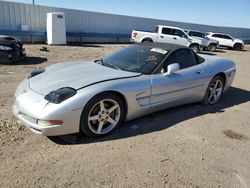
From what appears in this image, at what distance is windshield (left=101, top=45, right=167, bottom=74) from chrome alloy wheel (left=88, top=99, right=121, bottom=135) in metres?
0.82

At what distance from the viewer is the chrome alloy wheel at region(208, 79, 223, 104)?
5.77 meters

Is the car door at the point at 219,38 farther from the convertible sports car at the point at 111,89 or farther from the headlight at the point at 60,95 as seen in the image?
the headlight at the point at 60,95

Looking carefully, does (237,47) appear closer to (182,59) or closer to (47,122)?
(182,59)

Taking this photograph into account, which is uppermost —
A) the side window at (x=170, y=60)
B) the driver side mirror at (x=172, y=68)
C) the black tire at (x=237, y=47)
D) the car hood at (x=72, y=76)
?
the side window at (x=170, y=60)

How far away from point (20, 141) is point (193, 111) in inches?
129

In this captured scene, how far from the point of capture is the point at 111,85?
3826 millimetres

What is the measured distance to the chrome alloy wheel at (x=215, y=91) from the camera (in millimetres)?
5773

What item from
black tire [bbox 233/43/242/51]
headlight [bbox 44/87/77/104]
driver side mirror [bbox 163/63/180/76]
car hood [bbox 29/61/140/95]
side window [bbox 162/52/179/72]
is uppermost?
side window [bbox 162/52/179/72]

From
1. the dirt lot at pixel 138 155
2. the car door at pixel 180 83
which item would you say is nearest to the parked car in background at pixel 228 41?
the car door at pixel 180 83

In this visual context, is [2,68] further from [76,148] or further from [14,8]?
[14,8]

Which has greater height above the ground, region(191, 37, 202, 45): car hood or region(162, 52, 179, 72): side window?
region(162, 52, 179, 72): side window

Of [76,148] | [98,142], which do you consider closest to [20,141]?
[76,148]

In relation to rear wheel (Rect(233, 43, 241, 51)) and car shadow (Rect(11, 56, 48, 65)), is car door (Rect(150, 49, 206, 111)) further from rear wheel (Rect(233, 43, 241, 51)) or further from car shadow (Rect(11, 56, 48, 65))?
rear wheel (Rect(233, 43, 241, 51))

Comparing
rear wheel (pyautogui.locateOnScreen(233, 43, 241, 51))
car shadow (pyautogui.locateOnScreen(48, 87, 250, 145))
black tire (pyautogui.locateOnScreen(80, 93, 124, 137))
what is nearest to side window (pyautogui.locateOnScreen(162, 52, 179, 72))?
car shadow (pyautogui.locateOnScreen(48, 87, 250, 145))
